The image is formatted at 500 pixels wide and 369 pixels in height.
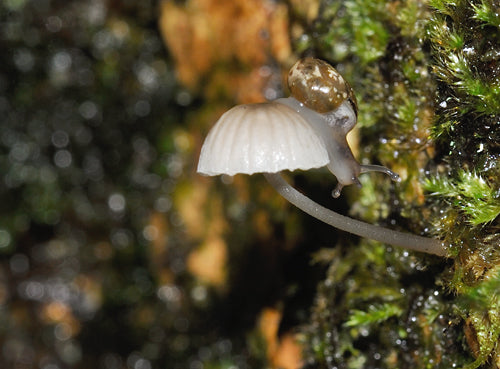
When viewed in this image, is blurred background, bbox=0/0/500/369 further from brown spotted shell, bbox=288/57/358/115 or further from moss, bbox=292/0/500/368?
brown spotted shell, bbox=288/57/358/115

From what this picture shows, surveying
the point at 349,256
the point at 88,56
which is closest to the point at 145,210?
the point at 88,56

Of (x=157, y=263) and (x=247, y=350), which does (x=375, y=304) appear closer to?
(x=247, y=350)

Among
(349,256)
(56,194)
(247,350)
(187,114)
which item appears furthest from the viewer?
(56,194)

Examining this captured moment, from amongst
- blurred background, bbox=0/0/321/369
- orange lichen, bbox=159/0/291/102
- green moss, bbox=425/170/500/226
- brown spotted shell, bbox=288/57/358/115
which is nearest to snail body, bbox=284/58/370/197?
brown spotted shell, bbox=288/57/358/115

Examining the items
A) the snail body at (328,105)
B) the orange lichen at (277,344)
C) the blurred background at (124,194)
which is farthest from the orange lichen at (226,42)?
the orange lichen at (277,344)

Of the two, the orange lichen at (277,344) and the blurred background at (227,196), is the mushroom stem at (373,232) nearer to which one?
the blurred background at (227,196)

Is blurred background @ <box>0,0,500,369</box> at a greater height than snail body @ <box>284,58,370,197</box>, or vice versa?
snail body @ <box>284,58,370,197</box>
